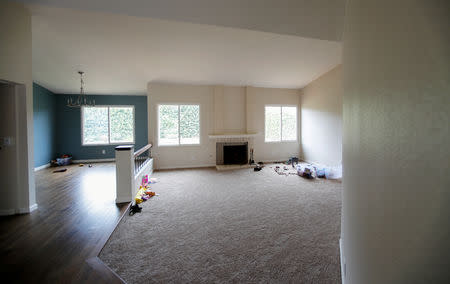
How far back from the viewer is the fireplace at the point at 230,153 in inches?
254

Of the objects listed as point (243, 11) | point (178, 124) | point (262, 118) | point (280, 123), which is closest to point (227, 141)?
point (262, 118)

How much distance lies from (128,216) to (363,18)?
11.1 feet

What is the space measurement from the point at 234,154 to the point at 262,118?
5.79ft

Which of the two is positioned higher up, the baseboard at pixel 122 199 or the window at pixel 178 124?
the window at pixel 178 124

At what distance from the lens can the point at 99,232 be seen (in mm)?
2258

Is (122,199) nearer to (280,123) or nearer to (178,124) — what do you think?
(178,124)

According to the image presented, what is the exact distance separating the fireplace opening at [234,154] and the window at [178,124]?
1.08m

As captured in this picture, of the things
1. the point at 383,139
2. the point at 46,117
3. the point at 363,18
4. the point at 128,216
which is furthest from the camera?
the point at 46,117

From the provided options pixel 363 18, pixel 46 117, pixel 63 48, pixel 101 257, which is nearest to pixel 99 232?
pixel 101 257

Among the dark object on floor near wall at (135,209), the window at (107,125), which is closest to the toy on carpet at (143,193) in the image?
the dark object on floor near wall at (135,209)

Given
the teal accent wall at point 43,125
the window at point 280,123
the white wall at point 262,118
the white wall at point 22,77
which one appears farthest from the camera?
the window at point 280,123

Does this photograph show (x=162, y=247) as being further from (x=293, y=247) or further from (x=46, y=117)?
(x=46, y=117)

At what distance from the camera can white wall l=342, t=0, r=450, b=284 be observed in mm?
438

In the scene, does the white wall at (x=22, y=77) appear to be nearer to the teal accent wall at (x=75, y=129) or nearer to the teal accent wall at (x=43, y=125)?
the teal accent wall at (x=43, y=125)
